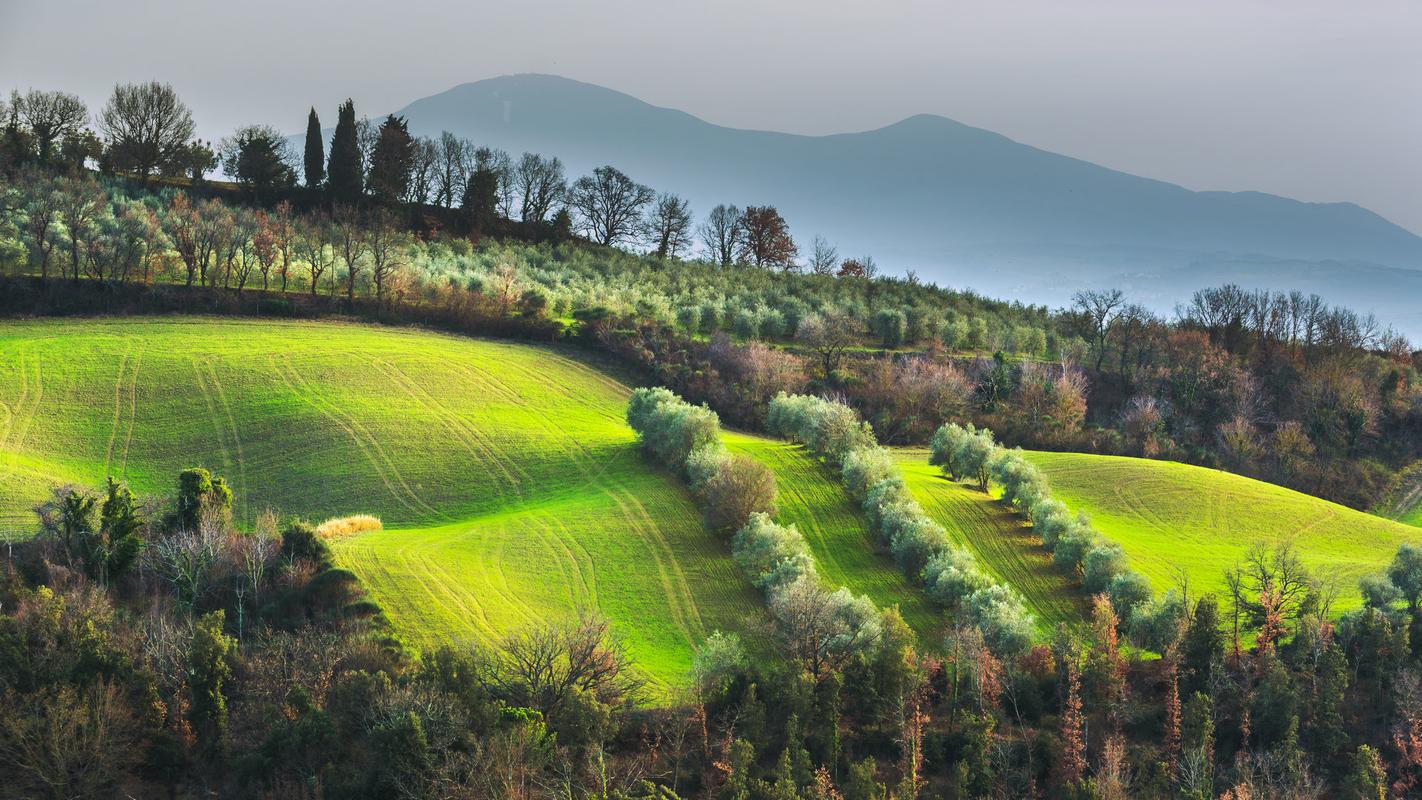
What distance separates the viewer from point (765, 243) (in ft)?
472

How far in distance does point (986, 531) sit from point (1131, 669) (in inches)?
645

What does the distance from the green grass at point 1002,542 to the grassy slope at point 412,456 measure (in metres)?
15.6

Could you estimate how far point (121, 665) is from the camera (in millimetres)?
37875

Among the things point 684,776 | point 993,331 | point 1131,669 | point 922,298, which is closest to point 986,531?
point 1131,669

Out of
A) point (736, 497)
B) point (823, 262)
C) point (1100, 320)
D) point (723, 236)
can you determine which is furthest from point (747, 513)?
point (823, 262)

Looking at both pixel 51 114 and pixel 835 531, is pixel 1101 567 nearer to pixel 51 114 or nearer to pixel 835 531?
pixel 835 531

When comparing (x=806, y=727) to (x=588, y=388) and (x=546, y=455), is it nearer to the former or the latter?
(x=546, y=455)

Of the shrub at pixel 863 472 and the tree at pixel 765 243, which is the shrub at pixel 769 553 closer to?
the shrub at pixel 863 472

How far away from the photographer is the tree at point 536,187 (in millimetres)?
130625

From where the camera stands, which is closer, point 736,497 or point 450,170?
point 736,497

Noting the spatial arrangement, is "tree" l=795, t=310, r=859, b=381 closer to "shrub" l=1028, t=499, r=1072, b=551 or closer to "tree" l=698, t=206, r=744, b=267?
"shrub" l=1028, t=499, r=1072, b=551

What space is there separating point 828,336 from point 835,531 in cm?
4441

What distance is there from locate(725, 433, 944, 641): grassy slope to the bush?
235 cm

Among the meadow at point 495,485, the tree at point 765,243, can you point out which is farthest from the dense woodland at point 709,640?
the tree at point 765,243
